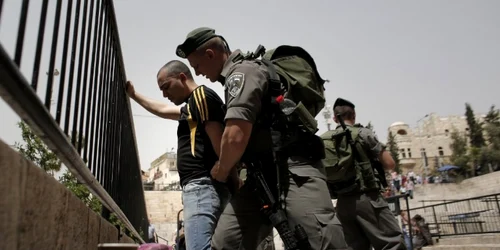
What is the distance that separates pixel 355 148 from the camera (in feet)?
14.6

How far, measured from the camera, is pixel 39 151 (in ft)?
8.63

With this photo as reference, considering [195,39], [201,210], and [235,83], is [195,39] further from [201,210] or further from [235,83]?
[201,210]

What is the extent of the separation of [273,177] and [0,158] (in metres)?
1.67

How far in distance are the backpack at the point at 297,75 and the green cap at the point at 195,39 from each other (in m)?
0.36

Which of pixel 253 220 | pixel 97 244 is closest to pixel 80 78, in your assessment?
pixel 97 244

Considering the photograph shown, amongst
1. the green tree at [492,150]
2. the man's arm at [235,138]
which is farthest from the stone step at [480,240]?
the green tree at [492,150]

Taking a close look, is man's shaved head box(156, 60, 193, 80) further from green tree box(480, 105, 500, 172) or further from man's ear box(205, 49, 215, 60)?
green tree box(480, 105, 500, 172)

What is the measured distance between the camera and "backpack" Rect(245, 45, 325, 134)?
2.55 m

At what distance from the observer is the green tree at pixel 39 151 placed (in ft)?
5.38

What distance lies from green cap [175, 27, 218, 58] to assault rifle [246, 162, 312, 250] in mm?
894

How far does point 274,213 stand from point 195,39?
1272mm

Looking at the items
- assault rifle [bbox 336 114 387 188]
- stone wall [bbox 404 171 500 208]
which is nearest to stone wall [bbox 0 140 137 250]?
assault rifle [bbox 336 114 387 188]

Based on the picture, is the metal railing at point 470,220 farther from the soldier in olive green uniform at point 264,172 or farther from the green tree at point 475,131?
the green tree at point 475,131

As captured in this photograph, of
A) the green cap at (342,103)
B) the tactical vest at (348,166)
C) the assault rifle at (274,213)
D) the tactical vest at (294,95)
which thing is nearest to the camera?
the assault rifle at (274,213)
